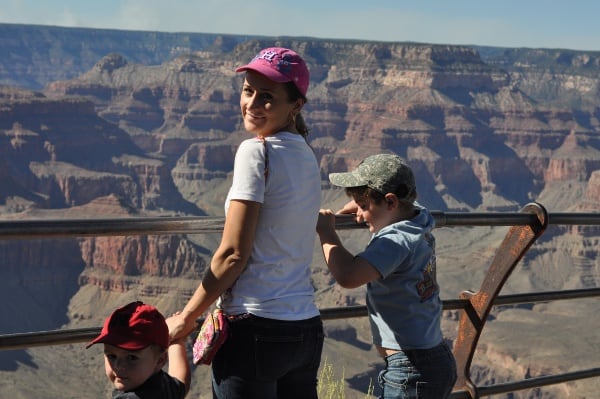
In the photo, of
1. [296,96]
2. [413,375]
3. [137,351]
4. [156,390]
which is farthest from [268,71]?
[413,375]

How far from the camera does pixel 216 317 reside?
150 inches

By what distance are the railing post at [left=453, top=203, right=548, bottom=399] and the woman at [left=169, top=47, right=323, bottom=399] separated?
1633 millimetres

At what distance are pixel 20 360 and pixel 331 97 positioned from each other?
133 metres

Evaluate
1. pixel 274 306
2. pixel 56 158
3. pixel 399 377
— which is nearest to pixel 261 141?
pixel 274 306

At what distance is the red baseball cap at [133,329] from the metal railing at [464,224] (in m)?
0.51

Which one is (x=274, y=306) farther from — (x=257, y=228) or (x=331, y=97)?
(x=331, y=97)

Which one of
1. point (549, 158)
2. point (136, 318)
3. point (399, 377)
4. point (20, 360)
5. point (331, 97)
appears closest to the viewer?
point (136, 318)

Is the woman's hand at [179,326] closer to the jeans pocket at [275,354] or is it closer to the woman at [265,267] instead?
the woman at [265,267]

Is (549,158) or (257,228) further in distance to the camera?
(549,158)

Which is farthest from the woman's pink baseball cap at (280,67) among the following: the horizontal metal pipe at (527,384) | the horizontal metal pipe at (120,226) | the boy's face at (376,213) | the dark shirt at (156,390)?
the horizontal metal pipe at (527,384)

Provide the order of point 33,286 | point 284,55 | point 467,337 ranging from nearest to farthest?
point 284,55, point 467,337, point 33,286

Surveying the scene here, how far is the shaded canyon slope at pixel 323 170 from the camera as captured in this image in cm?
7538

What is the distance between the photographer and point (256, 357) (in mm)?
3834

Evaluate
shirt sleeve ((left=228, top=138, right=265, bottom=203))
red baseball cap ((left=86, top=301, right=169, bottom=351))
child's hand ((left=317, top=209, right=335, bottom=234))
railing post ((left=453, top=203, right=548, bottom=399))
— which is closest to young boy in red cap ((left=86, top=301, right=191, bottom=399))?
red baseball cap ((left=86, top=301, right=169, bottom=351))
